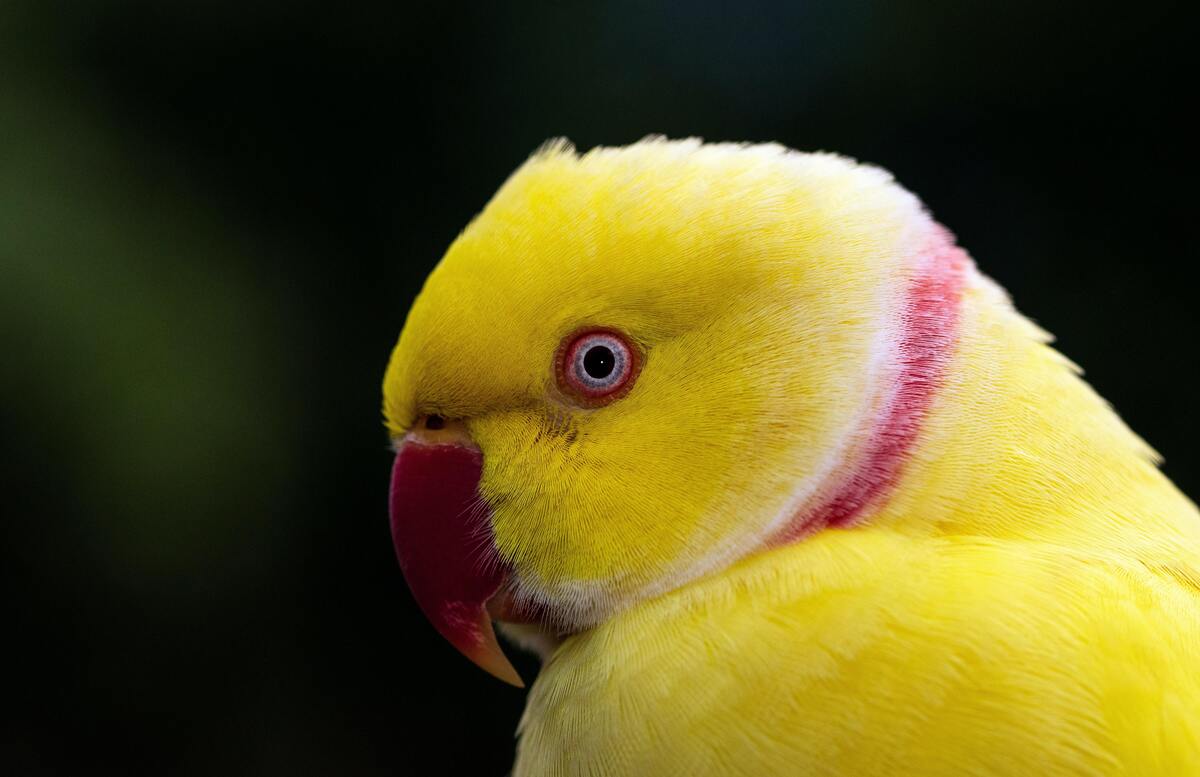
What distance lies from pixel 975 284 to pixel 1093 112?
1.55m

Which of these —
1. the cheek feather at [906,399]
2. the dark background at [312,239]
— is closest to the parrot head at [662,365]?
the cheek feather at [906,399]

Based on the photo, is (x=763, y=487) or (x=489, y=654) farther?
(x=489, y=654)

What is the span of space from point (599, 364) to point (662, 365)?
6cm

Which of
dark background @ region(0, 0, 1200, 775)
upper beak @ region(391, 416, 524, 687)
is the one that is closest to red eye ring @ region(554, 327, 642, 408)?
upper beak @ region(391, 416, 524, 687)

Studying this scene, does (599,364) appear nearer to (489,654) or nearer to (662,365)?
(662,365)

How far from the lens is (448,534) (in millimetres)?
1138

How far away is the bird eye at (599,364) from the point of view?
1.07 metres

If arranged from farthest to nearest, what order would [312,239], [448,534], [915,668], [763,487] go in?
[312,239] → [448,534] → [763,487] → [915,668]

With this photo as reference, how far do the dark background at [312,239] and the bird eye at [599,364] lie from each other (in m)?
1.48

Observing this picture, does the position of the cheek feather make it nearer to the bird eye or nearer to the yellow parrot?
the yellow parrot

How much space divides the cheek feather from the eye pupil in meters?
0.23

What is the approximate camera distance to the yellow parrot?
840 mm

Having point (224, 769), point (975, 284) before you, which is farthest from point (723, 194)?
point (224, 769)

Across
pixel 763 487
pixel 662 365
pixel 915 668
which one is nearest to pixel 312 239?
pixel 662 365
